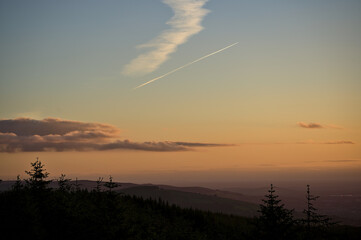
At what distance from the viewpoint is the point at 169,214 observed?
85938mm

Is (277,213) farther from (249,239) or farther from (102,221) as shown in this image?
(102,221)

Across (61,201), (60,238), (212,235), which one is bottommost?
(212,235)

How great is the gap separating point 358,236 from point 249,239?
54790 mm

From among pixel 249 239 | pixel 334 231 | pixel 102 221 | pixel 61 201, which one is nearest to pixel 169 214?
pixel 334 231

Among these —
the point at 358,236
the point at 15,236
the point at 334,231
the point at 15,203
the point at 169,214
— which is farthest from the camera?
the point at 169,214

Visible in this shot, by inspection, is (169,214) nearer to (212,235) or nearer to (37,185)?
(212,235)

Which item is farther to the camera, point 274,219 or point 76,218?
point 76,218

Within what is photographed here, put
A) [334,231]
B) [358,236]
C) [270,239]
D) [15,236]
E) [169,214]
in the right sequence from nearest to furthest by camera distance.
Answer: [270,239]
[15,236]
[358,236]
[334,231]
[169,214]

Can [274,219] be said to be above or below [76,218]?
above

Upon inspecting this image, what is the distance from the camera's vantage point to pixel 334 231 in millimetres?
77125

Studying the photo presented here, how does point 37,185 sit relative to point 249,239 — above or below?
above

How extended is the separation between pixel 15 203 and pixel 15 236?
144 inches

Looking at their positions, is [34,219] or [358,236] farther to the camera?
[358,236]

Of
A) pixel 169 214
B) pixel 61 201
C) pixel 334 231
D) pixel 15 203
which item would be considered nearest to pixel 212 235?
pixel 169 214
